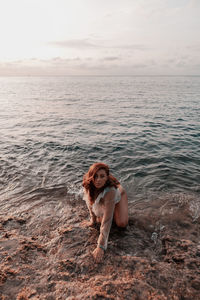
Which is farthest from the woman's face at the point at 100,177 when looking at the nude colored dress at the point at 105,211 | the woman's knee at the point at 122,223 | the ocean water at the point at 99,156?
the ocean water at the point at 99,156

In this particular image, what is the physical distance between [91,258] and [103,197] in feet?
4.08

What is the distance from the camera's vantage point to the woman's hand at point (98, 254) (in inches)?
151

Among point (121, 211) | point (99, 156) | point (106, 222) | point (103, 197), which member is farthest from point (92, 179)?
point (99, 156)

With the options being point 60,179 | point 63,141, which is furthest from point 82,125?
point 60,179

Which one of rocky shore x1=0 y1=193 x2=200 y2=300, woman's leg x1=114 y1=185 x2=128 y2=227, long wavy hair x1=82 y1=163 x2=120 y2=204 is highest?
long wavy hair x1=82 y1=163 x2=120 y2=204

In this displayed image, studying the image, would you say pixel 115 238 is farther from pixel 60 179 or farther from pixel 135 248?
pixel 60 179

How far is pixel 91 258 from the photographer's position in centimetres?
390

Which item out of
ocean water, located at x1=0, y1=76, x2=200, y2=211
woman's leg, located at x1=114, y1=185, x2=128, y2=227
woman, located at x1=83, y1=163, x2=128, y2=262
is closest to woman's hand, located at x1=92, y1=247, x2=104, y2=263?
woman, located at x1=83, y1=163, x2=128, y2=262

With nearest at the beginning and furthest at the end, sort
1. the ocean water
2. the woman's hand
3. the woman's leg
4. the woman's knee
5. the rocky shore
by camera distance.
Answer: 1. the rocky shore
2. the woman's hand
3. the woman's leg
4. the woman's knee
5. the ocean water

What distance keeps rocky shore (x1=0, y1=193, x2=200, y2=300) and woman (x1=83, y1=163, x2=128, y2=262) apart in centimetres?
34

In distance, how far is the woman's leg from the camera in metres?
4.50

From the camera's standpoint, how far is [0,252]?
402 centimetres

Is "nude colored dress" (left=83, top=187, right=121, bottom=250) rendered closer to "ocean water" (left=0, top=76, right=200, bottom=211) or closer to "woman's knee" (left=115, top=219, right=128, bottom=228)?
"woman's knee" (left=115, top=219, right=128, bottom=228)

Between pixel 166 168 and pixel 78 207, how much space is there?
4820 millimetres
